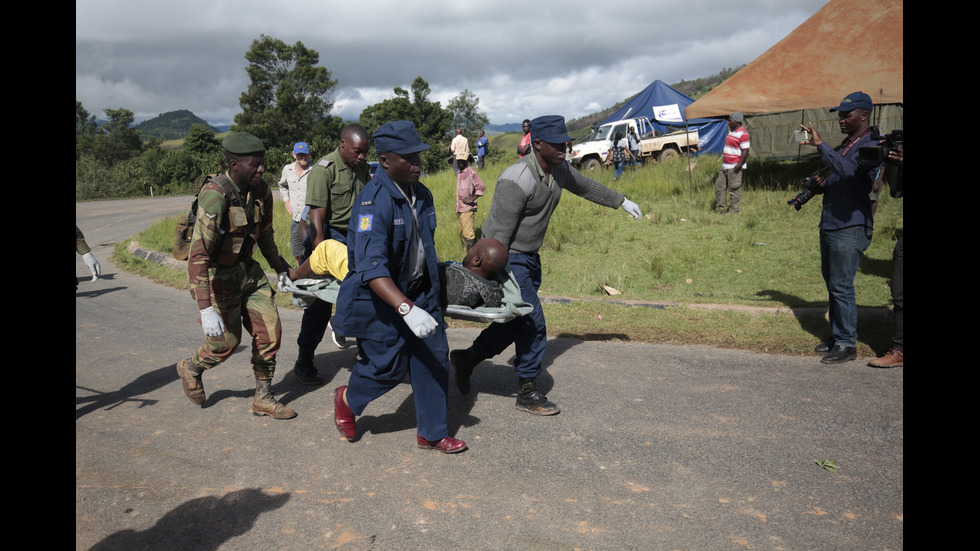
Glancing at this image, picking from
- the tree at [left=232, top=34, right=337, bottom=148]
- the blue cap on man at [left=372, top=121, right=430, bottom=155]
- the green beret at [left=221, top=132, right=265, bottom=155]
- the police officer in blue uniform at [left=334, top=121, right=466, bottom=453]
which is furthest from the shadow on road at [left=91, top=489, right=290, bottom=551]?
the tree at [left=232, top=34, right=337, bottom=148]

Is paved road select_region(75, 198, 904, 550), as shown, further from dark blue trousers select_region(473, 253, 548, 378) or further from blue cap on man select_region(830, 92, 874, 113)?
blue cap on man select_region(830, 92, 874, 113)

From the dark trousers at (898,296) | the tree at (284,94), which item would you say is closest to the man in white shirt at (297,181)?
the dark trousers at (898,296)

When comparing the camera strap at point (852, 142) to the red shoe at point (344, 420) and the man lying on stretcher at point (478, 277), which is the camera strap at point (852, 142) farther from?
the red shoe at point (344, 420)

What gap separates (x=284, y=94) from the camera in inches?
1961

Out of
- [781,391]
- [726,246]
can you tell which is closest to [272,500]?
[781,391]

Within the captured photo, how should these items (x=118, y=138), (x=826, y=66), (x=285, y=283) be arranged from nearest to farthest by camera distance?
(x=285, y=283) < (x=826, y=66) < (x=118, y=138)

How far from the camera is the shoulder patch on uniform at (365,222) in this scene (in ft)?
12.0

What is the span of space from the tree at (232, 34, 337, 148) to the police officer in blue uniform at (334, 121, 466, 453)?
48829 mm

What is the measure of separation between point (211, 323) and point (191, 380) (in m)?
0.86

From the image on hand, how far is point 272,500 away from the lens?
11.4ft

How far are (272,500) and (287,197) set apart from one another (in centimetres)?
609

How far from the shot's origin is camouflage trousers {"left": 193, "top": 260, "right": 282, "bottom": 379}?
14.6 feet

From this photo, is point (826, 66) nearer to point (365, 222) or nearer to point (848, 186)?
point (848, 186)

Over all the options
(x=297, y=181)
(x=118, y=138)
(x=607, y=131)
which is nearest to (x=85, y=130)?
(x=118, y=138)
